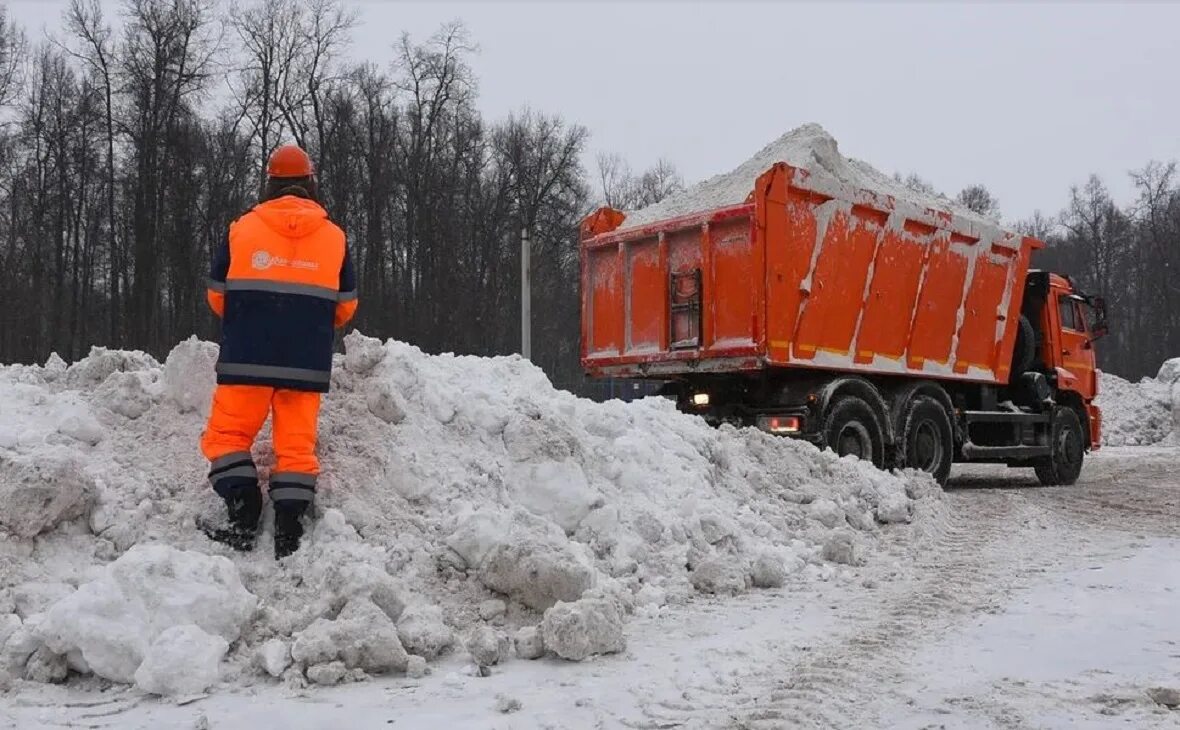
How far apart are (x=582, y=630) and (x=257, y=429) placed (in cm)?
185

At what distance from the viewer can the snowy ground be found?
10.9 ft

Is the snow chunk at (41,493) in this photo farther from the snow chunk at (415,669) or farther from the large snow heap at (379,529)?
the snow chunk at (415,669)

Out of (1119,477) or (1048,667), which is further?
(1119,477)

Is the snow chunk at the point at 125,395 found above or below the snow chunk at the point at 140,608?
above

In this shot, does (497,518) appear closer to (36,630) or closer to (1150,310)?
(36,630)

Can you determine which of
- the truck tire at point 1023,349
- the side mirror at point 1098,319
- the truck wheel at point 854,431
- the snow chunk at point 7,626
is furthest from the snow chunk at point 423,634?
the side mirror at point 1098,319

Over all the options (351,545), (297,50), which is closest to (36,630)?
(351,545)

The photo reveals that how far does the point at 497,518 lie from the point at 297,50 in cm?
2910

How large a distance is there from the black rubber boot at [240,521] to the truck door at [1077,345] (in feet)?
37.3

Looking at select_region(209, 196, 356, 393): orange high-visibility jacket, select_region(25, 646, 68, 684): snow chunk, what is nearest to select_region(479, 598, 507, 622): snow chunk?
select_region(209, 196, 356, 393): orange high-visibility jacket

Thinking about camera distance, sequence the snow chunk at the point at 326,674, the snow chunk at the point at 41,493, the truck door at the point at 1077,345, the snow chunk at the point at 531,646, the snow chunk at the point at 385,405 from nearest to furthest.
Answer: the snow chunk at the point at 326,674 < the snow chunk at the point at 531,646 < the snow chunk at the point at 41,493 < the snow chunk at the point at 385,405 < the truck door at the point at 1077,345

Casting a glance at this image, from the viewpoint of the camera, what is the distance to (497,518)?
477 cm

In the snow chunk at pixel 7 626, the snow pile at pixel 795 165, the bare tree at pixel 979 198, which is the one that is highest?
the bare tree at pixel 979 198

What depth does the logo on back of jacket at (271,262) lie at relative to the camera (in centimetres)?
454
